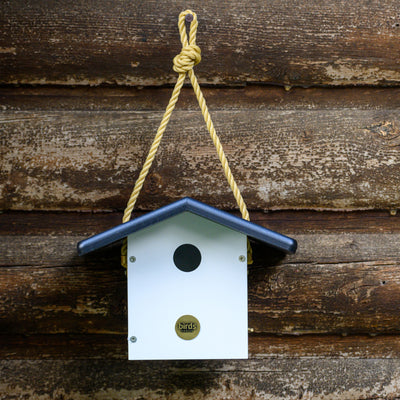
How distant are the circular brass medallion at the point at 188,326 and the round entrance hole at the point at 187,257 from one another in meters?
0.08

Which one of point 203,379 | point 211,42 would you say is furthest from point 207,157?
point 203,379

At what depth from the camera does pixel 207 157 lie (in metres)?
0.91

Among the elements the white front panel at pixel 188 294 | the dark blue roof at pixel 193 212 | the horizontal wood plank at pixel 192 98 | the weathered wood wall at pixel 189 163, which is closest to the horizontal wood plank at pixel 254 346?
the weathered wood wall at pixel 189 163

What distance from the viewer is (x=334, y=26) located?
35.6 inches

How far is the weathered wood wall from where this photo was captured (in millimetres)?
892

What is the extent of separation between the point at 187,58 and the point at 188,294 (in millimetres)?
415

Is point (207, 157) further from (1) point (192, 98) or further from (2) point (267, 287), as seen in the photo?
(2) point (267, 287)

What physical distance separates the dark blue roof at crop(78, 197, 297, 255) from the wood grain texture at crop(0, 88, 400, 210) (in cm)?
24

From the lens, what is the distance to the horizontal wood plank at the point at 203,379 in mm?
919

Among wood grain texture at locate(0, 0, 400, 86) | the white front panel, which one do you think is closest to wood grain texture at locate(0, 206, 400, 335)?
the white front panel

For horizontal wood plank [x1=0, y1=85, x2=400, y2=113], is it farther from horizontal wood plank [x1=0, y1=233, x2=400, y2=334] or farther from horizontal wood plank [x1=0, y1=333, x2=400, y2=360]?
horizontal wood plank [x1=0, y1=333, x2=400, y2=360]

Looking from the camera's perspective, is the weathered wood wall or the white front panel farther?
the weathered wood wall

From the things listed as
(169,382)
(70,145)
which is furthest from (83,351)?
(70,145)

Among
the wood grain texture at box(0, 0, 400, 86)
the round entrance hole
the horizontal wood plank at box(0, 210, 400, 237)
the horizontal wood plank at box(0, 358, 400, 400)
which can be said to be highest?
the wood grain texture at box(0, 0, 400, 86)
